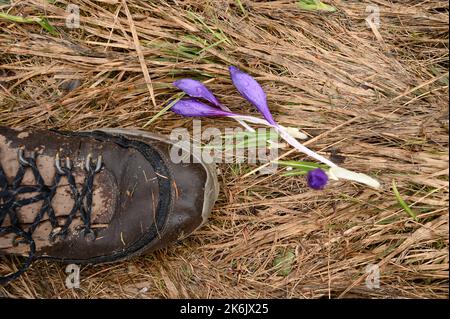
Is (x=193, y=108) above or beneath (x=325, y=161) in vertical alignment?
above

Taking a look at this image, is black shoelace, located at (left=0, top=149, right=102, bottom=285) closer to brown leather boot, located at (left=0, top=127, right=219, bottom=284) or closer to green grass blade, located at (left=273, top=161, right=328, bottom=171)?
brown leather boot, located at (left=0, top=127, right=219, bottom=284)

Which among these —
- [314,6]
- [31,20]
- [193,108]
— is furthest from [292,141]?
[31,20]

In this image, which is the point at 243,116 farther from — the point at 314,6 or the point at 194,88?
the point at 314,6

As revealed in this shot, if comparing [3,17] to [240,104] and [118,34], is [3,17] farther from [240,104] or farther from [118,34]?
[240,104]

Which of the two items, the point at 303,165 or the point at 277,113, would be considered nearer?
the point at 303,165

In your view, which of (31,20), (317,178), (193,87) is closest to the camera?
(317,178)

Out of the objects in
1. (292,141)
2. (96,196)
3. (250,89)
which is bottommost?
(96,196)

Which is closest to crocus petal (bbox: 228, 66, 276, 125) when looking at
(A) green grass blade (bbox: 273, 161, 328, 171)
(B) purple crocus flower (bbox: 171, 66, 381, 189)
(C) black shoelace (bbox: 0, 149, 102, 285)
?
(B) purple crocus flower (bbox: 171, 66, 381, 189)
